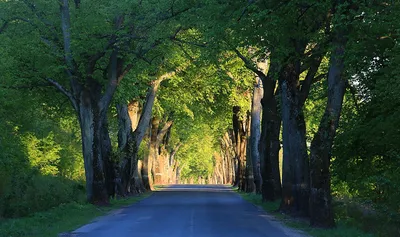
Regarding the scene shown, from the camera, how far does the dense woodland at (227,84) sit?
19.8 meters

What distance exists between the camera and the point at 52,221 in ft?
70.3

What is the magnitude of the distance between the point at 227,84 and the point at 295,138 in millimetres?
22535

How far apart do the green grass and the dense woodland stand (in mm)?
2177

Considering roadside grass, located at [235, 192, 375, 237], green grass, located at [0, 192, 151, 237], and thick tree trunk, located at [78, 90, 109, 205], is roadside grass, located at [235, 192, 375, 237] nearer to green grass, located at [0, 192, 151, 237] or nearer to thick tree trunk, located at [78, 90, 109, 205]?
green grass, located at [0, 192, 151, 237]

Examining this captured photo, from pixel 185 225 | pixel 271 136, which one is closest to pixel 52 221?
pixel 185 225

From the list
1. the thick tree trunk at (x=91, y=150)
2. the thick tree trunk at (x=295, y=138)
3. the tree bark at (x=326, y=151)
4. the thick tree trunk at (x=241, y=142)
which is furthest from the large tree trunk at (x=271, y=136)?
the thick tree trunk at (x=241, y=142)

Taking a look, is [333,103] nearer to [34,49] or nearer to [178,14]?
[178,14]

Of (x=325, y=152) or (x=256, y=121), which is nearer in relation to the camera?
(x=325, y=152)

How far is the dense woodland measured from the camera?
780 inches

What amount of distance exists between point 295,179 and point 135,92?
1326cm

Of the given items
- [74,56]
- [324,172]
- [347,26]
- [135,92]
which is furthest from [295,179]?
[135,92]

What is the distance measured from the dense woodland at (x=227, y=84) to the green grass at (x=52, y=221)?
2177 millimetres

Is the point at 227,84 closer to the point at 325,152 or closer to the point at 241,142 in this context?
the point at 241,142

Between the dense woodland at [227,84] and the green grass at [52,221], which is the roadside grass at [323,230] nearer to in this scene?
the dense woodland at [227,84]
